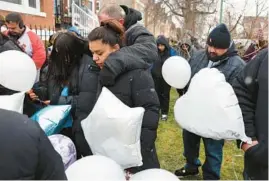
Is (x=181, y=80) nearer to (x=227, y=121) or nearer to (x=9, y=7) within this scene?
(x=227, y=121)

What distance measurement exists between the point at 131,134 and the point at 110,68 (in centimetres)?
41

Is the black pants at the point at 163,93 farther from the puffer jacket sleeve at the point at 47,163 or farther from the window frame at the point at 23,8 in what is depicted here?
the puffer jacket sleeve at the point at 47,163

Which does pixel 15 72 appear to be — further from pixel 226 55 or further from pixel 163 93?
pixel 163 93

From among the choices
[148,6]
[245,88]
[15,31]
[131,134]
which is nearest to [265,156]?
[245,88]

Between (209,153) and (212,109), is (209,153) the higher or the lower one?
the lower one

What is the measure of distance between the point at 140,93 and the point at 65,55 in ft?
2.16

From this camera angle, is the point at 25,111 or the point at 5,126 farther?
the point at 25,111

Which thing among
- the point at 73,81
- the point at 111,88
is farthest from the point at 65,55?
the point at 111,88

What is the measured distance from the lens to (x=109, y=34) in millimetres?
2008

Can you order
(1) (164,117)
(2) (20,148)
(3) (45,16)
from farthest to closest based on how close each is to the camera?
(3) (45,16) < (1) (164,117) < (2) (20,148)

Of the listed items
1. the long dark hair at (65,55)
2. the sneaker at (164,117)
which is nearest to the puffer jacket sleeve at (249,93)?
the long dark hair at (65,55)

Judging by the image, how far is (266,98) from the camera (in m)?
1.68

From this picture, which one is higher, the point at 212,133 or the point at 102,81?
the point at 102,81

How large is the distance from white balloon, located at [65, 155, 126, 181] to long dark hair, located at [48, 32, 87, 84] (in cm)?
90
